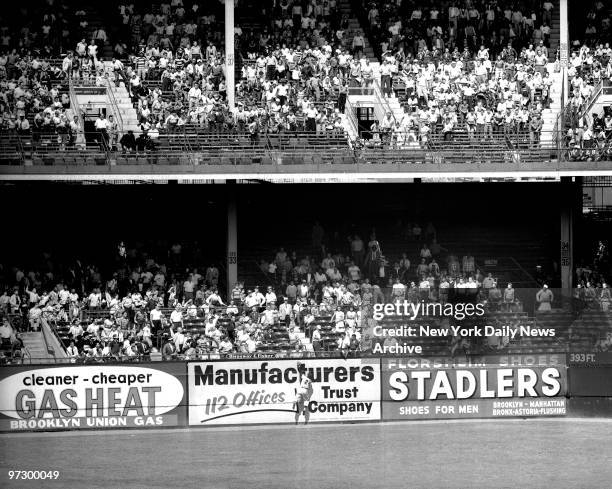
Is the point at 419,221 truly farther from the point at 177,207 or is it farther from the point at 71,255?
the point at 71,255

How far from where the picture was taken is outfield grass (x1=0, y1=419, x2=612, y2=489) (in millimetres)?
22016

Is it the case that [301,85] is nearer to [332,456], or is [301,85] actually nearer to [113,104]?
[113,104]

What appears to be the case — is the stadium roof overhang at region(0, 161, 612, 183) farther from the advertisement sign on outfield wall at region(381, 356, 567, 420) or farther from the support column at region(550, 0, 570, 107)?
the advertisement sign on outfield wall at region(381, 356, 567, 420)

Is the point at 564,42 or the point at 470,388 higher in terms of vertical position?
the point at 564,42

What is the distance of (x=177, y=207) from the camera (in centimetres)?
3306

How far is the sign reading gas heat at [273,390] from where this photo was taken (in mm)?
26781

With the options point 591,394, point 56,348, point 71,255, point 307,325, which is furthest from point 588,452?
point 71,255

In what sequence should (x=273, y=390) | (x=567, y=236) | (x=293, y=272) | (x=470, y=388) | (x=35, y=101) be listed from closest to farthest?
(x=273, y=390) → (x=470, y=388) → (x=35, y=101) → (x=293, y=272) → (x=567, y=236)

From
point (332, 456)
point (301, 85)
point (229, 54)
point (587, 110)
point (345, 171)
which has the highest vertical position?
point (229, 54)

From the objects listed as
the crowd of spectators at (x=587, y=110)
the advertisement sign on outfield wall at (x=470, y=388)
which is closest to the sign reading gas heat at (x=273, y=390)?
the advertisement sign on outfield wall at (x=470, y=388)

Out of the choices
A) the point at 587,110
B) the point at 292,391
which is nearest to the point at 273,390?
the point at 292,391

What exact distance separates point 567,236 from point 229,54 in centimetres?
963

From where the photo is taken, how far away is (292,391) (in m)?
27.0

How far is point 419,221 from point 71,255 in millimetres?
9080
